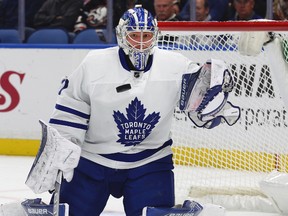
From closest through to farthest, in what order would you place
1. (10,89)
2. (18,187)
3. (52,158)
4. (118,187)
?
(52,158) < (118,187) < (18,187) < (10,89)

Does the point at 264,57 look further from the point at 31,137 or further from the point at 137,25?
the point at 31,137

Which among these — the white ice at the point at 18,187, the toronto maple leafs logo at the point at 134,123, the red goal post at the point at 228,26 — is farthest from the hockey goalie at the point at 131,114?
the red goal post at the point at 228,26

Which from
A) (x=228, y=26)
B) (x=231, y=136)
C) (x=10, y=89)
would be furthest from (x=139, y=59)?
(x=10, y=89)

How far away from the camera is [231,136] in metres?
4.85

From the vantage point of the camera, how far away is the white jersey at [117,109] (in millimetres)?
3297

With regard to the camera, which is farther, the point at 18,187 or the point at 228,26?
the point at 18,187

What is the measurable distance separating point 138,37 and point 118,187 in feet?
1.73

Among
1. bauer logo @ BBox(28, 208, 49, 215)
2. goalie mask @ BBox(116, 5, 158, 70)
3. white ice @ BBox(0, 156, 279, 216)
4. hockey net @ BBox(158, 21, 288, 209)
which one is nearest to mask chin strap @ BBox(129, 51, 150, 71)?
goalie mask @ BBox(116, 5, 158, 70)

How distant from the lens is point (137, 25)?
10.9 feet

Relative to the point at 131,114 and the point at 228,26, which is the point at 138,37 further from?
the point at 228,26

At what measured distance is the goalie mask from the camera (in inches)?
131

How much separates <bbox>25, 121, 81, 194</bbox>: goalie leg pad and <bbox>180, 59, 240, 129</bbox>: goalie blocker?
17.0 inches

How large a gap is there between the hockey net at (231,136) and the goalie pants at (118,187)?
Answer: 1.20 m

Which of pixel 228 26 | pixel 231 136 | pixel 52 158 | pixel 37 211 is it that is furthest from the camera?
pixel 231 136
